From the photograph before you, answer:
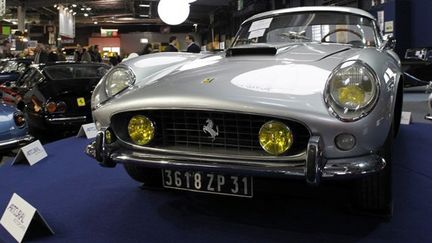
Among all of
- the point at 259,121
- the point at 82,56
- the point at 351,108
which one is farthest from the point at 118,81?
the point at 82,56

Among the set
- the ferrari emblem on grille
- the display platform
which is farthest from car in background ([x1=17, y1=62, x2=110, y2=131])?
the ferrari emblem on grille

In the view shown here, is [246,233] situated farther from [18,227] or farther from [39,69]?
[39,69]

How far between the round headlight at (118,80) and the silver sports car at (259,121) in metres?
0.01

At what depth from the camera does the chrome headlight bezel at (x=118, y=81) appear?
2.55 metres

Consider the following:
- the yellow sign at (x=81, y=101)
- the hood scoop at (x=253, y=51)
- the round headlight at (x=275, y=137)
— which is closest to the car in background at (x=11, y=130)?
the yellow sign at (x=81, y=101)

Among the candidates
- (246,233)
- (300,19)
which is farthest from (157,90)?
(300,19)

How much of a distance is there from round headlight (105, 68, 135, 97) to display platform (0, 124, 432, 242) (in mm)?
661

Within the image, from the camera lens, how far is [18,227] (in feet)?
7.18

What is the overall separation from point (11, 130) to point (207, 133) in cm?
289

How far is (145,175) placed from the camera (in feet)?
9.34

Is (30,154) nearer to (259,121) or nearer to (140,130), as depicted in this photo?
(140,130)

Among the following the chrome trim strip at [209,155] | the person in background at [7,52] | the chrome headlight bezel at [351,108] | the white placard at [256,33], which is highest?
the person in background at [7,52]

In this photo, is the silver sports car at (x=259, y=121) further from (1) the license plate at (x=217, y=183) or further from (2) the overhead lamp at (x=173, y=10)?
(2) the overhead lamp at (x=173, y=10)

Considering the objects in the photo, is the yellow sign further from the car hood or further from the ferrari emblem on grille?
the ferrari emblem on grille
